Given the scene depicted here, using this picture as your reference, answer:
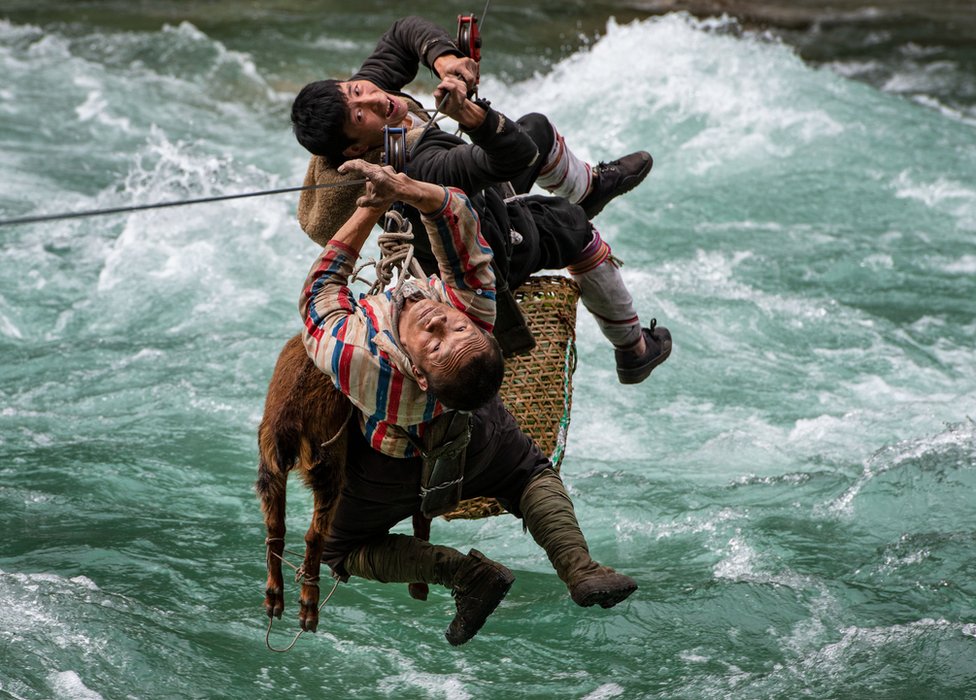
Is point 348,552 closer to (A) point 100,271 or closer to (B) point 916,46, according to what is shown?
(A) point 100,271

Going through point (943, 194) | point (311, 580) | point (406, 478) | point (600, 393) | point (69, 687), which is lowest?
point (600, 393)

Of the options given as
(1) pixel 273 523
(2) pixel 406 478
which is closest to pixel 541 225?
(2) pixel 406 478

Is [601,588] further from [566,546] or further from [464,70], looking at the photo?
→ [464,70]

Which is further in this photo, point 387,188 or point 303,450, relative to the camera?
point 303,450

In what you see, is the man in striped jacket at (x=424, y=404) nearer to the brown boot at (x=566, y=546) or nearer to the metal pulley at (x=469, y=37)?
the brown boot at (x=566, y=546)

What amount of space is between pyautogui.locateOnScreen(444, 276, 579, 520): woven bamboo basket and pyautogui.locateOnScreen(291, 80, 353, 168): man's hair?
2.45 feet

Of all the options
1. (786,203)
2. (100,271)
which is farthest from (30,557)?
(786,203)

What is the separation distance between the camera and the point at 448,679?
381 centimetres

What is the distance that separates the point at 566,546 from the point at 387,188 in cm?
98

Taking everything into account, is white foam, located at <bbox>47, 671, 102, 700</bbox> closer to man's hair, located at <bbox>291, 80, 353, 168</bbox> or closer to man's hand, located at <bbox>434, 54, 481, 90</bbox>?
man's hair, located at <bbox>291, 80, 353, 168</bbox>

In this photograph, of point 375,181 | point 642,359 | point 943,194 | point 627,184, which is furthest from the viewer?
point 943,194

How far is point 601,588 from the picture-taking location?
3055 mm

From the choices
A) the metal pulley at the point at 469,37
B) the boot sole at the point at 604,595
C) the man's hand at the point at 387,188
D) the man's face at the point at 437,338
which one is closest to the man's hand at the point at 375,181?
the man's hand at the point at 387,188

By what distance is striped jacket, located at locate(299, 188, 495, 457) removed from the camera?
9.61 feet
